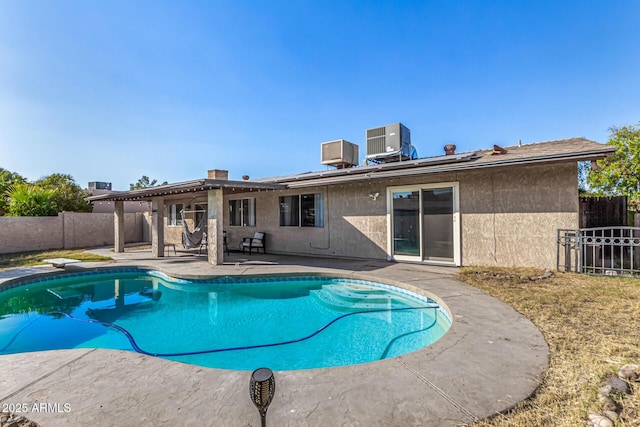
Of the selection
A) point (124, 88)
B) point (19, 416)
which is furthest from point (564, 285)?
point (124, 88)

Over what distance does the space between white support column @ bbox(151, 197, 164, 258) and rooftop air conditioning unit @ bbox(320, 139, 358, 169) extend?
6.90m

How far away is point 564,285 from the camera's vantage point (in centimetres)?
554

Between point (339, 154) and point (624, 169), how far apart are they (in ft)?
29.2

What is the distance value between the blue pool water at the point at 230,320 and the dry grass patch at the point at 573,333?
56.1 inches

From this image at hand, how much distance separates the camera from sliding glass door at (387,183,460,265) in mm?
8117

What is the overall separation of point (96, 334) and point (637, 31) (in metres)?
14.4

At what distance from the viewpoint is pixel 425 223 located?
8.52 meters

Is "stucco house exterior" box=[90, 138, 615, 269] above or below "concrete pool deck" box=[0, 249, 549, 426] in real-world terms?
above

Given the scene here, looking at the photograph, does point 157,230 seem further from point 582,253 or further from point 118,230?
point 582,253

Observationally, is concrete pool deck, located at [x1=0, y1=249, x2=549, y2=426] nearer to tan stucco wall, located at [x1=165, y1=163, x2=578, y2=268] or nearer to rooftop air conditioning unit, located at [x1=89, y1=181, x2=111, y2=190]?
tan stucco wall, located at [x1=165, y1=163, x2=578, y2=268]

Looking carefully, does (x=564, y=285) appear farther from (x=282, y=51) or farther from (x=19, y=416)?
(x=282, y=51)

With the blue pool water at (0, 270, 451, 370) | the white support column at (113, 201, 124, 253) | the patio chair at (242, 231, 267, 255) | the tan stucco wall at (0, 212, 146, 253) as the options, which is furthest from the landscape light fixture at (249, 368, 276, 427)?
the tan stucco wall at (0, 212, 146, 253)

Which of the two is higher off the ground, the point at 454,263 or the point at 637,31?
the point at 637,31

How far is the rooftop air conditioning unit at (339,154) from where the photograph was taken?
12.3m
